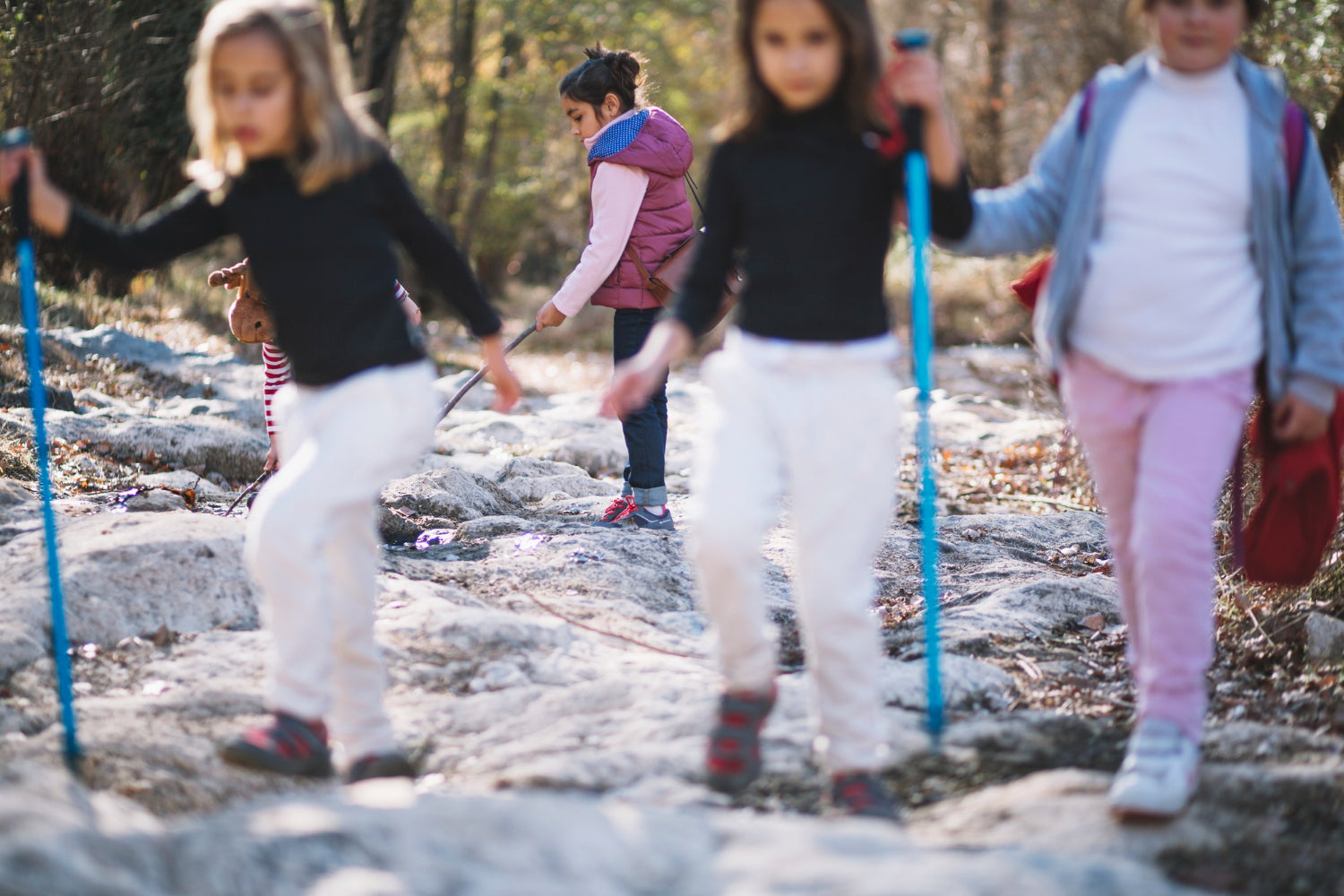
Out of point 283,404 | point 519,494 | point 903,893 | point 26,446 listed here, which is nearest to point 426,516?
point 519,494

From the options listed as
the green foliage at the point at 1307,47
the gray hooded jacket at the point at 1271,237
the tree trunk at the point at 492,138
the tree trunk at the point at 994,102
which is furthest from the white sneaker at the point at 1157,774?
the tree trunk at the point at 994,102

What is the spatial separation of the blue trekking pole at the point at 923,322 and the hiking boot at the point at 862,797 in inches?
19.5

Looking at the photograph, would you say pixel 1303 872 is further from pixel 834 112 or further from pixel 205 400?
pixel 205 400

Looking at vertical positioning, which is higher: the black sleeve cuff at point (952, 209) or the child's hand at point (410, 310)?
the black sleeve cuff at point (952, 209)

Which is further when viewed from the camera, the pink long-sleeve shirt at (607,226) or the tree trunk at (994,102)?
the tree trunk at (994,102)

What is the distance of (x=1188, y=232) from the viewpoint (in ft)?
8.87

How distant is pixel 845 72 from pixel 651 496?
304 centimetres

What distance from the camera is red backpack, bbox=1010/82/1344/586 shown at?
286 cm

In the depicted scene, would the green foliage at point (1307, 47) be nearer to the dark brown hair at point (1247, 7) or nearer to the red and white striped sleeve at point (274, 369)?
the dark brown hair at point (1247, 7)

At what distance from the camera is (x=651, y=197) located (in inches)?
209

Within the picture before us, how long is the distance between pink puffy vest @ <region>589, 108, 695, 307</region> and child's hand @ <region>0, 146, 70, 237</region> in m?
2.51

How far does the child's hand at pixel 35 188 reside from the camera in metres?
2.92

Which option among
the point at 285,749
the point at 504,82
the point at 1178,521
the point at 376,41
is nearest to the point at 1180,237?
the point at 1178,521

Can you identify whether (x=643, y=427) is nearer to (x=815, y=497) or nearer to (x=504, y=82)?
(x=815, y=497)
